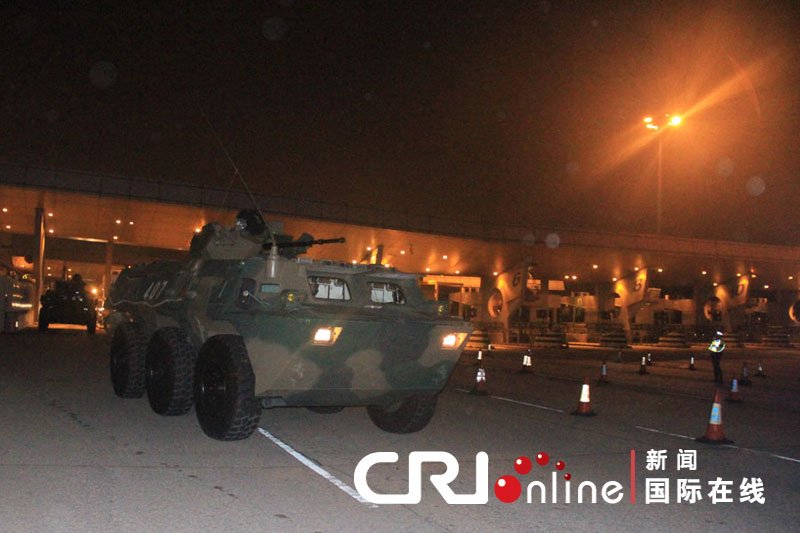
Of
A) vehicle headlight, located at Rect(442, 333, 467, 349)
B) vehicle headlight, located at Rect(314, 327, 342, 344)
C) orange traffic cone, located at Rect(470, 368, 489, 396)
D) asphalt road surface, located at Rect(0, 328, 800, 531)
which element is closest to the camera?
asphalt road surface, located at Rect(0, 328, 800, 531)

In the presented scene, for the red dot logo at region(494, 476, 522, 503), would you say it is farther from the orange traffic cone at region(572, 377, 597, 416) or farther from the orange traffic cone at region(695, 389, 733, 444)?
the orange traffic cone at region(572, 377, 597, 416)

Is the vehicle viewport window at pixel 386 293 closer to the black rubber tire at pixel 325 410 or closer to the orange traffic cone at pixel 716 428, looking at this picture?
the black rubber tire at pixel 325 410

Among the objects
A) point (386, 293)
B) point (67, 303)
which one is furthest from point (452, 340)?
point (67, 303)

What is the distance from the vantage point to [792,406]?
15.2m

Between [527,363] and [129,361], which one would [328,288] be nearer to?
[129,361]

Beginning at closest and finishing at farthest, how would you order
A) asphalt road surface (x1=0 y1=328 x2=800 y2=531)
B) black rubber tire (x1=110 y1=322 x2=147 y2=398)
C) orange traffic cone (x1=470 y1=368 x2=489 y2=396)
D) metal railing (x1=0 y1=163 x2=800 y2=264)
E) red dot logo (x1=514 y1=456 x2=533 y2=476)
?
1. asphalt road surface (x1=0 y1=328 x2=800 y2=531)
2. red dot logo (x1=514 y1=456 x2=533 y2=476)
3. black rubber tire (x1=110 y1=322 x2=147 y2=398)
4. orange traffic cone (x1=470 y1=368 x2=489 y2=396)
5. metal railing (x1=0 y1=163 x2=800 y2=264)

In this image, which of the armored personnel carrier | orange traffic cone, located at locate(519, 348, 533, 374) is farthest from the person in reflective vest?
the armored personnel carrier

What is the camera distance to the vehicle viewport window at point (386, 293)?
9188 millimetres

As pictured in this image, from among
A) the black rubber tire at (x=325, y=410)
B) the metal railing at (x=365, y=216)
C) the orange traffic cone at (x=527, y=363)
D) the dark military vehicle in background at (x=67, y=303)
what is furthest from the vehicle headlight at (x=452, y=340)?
the metal railing at (x=365, y=216)

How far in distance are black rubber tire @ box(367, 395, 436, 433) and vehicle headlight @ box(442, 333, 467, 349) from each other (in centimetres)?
73

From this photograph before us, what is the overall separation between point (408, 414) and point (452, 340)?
3.62 ft

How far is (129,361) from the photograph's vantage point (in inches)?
433

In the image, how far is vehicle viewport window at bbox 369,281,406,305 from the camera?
362 inches

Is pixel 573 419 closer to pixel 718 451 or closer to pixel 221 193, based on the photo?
pixel 718 451
